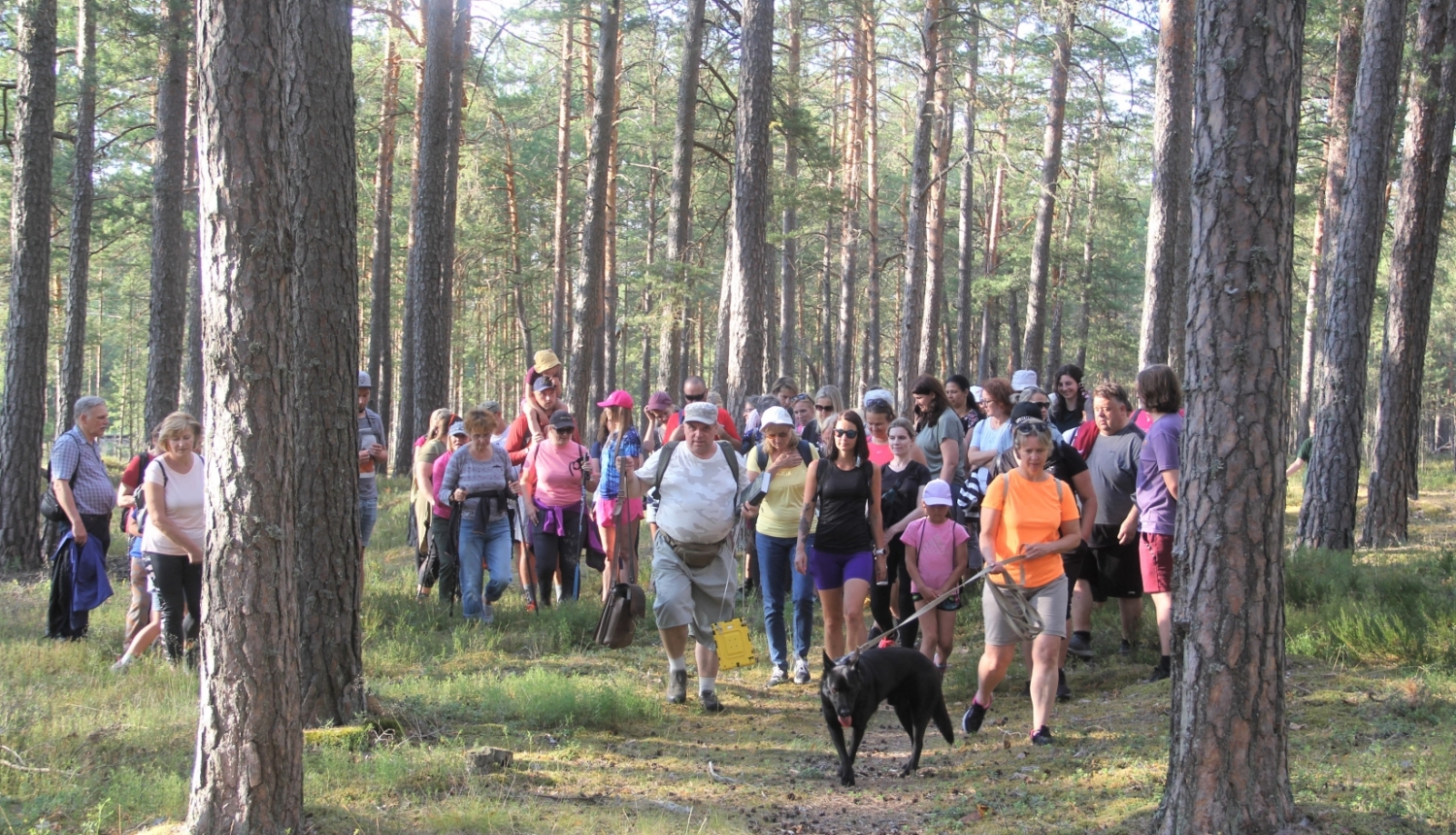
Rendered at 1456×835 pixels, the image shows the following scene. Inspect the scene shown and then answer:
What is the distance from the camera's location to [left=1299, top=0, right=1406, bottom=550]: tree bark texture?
416 inches

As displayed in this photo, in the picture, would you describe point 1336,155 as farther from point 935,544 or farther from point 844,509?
point 844,509

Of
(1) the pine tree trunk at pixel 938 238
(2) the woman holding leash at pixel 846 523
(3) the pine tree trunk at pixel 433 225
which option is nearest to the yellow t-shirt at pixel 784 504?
(2) the woman holding leash at pixel 846 523

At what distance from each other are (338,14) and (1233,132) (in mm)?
5101

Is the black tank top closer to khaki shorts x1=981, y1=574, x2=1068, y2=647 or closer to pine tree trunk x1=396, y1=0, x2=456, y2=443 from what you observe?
khaki shorts x1=981, y1=574, x2=1068, y2=647

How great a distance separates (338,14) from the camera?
624 cm

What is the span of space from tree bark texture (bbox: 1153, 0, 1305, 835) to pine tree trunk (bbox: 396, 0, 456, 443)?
1206cm

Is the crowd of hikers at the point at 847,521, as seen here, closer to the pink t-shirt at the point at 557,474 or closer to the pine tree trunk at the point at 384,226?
the pink t-shirt at the point at 557,474

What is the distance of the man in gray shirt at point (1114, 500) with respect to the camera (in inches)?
284

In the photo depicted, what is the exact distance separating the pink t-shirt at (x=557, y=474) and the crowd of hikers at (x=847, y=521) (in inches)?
10.8

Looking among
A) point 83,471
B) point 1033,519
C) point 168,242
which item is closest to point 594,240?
point 168,242

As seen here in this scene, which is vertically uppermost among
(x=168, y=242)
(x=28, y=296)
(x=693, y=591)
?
(x=168, y=242)

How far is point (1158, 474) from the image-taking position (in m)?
6.61

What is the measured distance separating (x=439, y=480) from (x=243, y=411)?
611 cm

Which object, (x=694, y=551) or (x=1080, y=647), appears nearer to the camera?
(x=694, y=551)
